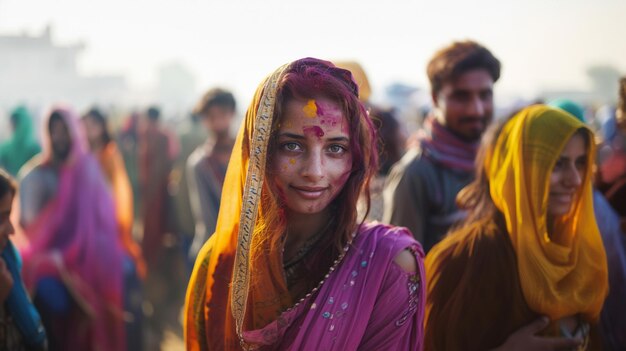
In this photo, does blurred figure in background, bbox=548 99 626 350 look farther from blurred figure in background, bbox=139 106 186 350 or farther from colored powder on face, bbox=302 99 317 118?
blurred figure in background, bbox=139 106 186 350

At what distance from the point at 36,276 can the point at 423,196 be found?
2.48 metres

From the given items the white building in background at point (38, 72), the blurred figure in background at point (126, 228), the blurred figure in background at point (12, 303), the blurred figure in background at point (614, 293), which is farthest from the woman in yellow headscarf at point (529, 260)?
the white building in background at point (38, 72)

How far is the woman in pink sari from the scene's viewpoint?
1564 mm

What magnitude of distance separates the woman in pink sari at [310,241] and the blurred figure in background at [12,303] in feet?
2.88

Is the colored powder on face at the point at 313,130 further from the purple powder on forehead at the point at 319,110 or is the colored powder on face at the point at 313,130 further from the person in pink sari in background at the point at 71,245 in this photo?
the person in pink sari in background at the point at 71,245

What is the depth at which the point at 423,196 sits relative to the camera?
271cm

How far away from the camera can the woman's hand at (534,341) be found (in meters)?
1.87

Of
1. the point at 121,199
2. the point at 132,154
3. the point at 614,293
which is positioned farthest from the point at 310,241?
the point at 132,154

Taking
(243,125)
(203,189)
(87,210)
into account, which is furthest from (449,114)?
(87,210)

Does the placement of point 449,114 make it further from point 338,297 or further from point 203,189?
point 203,189

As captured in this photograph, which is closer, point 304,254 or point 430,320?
point 304,254

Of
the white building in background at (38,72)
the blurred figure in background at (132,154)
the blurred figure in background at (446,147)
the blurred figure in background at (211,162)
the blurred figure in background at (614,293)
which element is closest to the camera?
the blurred figure in background at (614,293)

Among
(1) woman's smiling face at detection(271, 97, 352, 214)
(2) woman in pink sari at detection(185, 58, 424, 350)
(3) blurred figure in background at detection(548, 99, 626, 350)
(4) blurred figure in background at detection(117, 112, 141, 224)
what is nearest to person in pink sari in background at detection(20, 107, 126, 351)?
(2) woman in pink sari at detection(185, 58, 424, 350)

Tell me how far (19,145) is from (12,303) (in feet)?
13.3
